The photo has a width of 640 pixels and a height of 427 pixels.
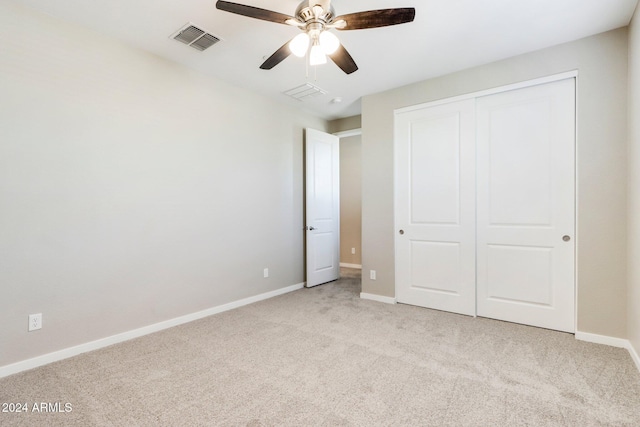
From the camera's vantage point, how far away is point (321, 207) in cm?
475

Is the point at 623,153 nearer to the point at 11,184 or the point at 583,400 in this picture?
the point at 583,400

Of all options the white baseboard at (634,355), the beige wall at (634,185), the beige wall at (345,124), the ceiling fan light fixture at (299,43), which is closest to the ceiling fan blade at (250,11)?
the ceiling fan light fixture at (299,43)

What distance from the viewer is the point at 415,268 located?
3.66 m

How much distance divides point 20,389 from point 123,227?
1.27 metres

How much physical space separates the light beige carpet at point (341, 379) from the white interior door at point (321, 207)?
1686 mm

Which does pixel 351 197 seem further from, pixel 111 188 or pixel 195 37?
pixel 111 188

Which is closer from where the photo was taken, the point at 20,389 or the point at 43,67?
the point at 20,389

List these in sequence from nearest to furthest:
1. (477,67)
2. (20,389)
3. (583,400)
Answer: (583,400) → (20,389) → (477,67)

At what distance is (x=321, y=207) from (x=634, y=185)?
134 inches

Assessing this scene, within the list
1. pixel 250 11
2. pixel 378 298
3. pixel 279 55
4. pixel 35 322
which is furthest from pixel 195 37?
pixel 378 298

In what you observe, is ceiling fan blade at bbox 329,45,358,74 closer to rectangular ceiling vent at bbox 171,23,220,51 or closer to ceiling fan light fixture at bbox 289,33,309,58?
ceiling fan light fixture at bbox 289,33,309,58

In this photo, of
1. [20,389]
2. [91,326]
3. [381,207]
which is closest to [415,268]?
[381,207]

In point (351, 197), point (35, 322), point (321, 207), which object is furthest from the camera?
point (351, 197)

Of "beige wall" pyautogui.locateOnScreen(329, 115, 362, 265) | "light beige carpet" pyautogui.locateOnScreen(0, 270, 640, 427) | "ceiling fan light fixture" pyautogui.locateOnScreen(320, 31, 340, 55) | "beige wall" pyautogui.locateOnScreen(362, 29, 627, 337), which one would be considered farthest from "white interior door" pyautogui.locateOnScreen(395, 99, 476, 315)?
→ "beige wall" pyautogui.locateOnScreen(329, 115, 362, 265)
